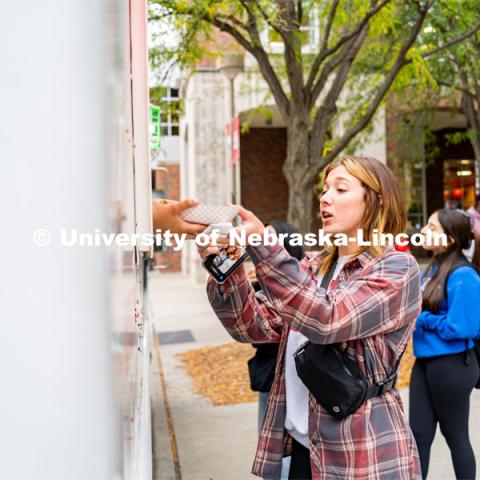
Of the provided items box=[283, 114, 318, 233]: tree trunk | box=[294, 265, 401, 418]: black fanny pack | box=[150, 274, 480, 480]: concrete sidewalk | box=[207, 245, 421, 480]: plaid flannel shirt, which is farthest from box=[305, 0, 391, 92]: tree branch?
box=[294, 265, 401, 418]: black fanny pack

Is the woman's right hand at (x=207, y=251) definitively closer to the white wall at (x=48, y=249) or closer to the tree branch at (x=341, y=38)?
the white wall at (x=48, y=249)

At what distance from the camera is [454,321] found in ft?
10.6

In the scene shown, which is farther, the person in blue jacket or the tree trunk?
the tree trunk

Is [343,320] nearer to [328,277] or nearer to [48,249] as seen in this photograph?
[328,277]

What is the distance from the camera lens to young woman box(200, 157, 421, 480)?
1.64 metres

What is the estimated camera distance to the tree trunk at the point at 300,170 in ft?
24.2

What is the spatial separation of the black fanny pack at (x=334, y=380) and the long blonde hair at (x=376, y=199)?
0.35 m

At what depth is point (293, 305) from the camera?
162 centimetres

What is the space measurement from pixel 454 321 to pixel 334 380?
1714 mm

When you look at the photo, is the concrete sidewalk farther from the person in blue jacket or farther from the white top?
the white top

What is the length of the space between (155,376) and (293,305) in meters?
6.22

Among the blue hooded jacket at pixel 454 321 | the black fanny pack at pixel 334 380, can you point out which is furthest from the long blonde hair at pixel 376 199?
the blue hooded jacket at pixel 454 321

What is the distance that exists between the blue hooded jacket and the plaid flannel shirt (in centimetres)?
144

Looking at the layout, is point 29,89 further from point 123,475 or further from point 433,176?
point 433,176
